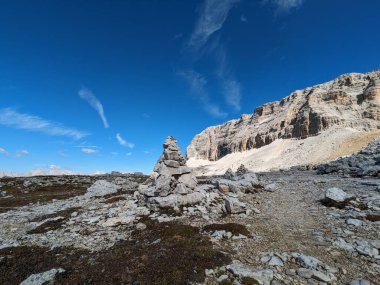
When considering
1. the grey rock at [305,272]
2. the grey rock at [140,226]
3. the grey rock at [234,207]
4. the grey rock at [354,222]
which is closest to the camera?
the grey rock at [305,272]

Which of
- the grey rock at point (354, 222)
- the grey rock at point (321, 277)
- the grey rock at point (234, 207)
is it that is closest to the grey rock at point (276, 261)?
the grey rock at point (321, 277)

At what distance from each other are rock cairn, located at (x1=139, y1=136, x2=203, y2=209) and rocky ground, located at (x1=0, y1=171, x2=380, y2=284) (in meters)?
0.74

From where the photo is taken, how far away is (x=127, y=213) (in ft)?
59.5

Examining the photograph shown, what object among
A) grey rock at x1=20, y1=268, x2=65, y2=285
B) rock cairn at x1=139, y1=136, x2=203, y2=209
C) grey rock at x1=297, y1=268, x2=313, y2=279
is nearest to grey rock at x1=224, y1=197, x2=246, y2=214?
rock cairn at x1=139, y1=136, x2=203, y2=209

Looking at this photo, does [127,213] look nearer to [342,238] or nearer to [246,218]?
[246,218]

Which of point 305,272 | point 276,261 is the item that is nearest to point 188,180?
point 276,261

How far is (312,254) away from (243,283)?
12.9 ft

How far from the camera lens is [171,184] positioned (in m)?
21.7

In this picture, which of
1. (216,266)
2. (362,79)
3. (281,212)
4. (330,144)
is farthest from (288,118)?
(216,266)

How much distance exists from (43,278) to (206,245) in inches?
268

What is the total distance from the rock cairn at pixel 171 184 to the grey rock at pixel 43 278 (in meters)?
10.2

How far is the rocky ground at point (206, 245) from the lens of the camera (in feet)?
27.2

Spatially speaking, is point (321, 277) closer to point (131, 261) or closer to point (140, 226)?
point (131, 261)

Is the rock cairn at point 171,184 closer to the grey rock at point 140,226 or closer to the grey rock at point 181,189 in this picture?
the grey rock at point 181,189
